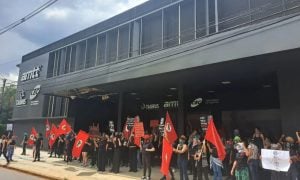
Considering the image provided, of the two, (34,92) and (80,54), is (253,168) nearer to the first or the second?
(80,54)

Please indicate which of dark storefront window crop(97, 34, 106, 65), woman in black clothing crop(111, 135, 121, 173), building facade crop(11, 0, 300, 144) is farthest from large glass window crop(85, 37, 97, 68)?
woman in black clothing crop(111, 135, 121, 173)

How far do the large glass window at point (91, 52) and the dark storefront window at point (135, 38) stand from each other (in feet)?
14.9

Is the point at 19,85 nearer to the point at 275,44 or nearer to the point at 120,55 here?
the point at 120,55

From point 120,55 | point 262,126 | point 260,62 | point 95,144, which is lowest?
point 95,144

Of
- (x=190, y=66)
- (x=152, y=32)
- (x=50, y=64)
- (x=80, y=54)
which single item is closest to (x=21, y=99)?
(x=50, y=64)

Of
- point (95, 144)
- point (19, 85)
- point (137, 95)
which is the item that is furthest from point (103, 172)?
point (19, 85)

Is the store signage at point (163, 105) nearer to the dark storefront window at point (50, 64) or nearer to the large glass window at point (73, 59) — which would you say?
the large glass window at point (73, 59)

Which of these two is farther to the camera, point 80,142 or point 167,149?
point 80,142

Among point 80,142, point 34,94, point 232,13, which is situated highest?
point 232,13

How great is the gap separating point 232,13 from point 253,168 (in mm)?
7272

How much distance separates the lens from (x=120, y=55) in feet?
66.2

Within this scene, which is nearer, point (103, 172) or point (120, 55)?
point (103, 172)

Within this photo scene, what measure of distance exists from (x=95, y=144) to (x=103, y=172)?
2.55 m

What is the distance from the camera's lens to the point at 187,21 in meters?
16.1
